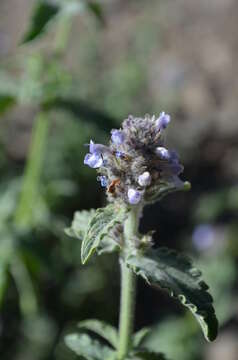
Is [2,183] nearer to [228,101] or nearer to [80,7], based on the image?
[80,7]

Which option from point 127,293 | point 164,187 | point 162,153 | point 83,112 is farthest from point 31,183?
point 162,153

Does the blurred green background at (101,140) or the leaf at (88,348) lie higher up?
the blurred green background at (101,140)

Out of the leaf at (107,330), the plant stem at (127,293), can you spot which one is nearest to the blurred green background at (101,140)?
the leaf at (107,330)

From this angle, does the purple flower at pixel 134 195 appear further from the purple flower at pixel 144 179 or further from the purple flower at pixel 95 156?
the purple flower at pixel 95 156

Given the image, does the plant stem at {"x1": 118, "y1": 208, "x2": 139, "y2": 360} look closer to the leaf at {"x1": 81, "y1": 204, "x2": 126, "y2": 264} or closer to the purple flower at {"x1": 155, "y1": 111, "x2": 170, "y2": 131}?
the leaf at {"x1": 81, "y1": 204, "x2": 126, "y2": 264}

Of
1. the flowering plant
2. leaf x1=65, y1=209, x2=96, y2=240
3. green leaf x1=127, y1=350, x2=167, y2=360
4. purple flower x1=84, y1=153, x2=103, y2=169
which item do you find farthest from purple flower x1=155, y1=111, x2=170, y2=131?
green leaf x1=127, y1=350, x2=167, y2=360

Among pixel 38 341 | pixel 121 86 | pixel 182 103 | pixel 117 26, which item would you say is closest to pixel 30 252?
pixel 38 341

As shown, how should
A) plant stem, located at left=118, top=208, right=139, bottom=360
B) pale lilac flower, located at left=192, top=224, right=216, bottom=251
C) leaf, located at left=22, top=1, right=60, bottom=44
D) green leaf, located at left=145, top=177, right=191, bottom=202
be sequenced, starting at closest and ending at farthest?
green leaf, located at left=145, top=177, right=191, bottom=202 → plant stem, located at left=118, top=208, right=139, bottom=360 → leaf, located at left=22, top=1, right=60, bottom=44 → pale lilac flower, located at left=192, top=224, right=216, bottom=251
